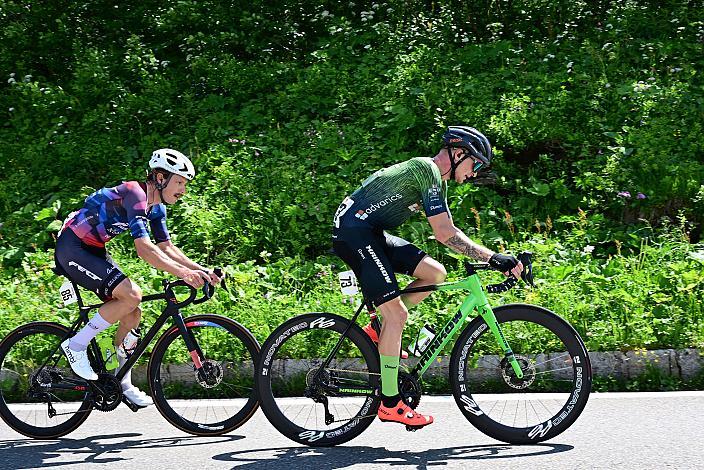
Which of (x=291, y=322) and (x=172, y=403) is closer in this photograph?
(x=291, y=322)

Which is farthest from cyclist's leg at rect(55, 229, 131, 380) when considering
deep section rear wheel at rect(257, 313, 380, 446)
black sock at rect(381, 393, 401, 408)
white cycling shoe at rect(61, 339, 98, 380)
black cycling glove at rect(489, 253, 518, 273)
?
black cycling glove at rect(489, 253, 518, 273)

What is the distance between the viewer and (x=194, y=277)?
254 inches

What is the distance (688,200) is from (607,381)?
3595 millimetres

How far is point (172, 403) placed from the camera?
7.28 meters

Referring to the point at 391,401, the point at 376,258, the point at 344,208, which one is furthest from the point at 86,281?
the point at 391,401

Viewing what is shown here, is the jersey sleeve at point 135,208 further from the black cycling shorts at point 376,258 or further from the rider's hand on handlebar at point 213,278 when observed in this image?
the black cycling shorts at point 376,258

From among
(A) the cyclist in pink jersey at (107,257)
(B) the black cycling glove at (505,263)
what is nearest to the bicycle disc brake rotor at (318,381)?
(A) the cyclist in pink jersey at (107,257)

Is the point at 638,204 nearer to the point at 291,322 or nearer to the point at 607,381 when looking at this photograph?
the point at 607,381

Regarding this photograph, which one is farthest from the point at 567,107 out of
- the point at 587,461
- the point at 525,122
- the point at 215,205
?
the point at 587,461

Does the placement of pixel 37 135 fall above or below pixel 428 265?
above

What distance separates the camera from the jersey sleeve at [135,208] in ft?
21.2

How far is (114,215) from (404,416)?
2.32 m

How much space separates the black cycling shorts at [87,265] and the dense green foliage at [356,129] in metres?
1.97

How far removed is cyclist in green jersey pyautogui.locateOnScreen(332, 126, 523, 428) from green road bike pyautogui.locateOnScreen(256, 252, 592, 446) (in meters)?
0.12
